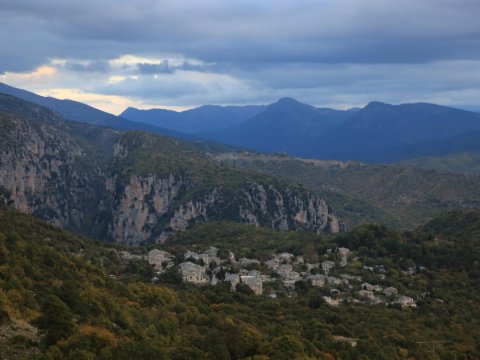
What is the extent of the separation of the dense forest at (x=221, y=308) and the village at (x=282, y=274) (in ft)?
5.84

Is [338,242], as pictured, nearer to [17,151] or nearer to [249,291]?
[249,291]

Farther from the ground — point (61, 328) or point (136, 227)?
point (61, 328)

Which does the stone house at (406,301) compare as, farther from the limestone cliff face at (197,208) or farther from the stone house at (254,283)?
the limestone cliff face at (197,208)

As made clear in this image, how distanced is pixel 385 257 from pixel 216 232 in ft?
123

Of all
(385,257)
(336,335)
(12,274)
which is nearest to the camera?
(12,274)

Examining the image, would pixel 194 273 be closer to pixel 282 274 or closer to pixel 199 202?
pixel 282 274

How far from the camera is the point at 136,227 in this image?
7456 inches

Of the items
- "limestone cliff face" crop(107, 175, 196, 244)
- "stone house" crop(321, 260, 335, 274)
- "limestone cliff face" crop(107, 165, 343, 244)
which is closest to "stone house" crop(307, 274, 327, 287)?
"stone house" crop(321, 260, 335, 274)

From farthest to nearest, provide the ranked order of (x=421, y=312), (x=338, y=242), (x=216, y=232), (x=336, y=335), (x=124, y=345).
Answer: (x=216, y=232), (x=338, y=242), (x=421, y=312), (x=336, y=335), (x=124, y=345)

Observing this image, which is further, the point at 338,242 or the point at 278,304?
the point at 338,242

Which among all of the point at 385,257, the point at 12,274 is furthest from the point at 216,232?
the point at 12,274

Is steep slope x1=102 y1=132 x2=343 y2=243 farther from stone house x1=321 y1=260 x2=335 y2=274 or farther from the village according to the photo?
stone house x1=321 y1=260 x2=335 y2=274

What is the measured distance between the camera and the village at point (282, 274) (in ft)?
248

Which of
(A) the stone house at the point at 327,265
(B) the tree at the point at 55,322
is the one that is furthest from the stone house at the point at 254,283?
(B) the tree at the point at 55,322
